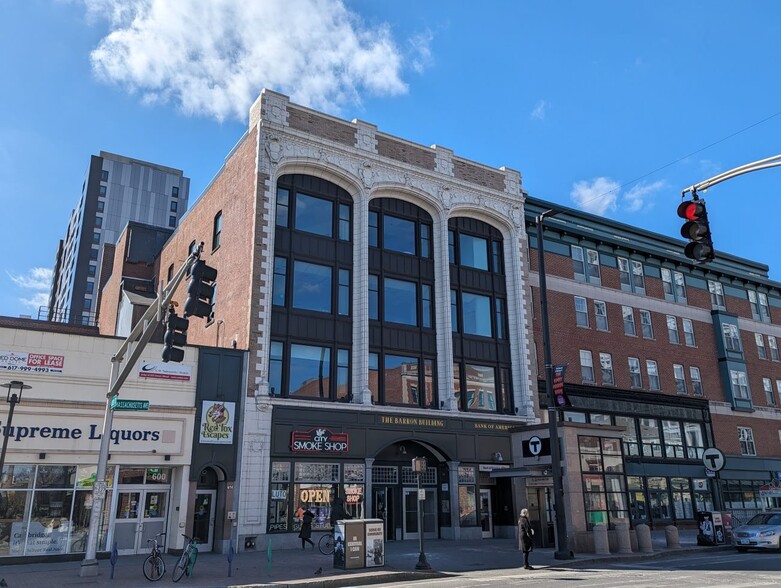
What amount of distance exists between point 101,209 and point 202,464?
86683 mm

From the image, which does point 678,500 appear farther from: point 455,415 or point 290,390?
point 290,390

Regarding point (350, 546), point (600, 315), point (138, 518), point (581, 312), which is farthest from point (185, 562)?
point (600, 315)

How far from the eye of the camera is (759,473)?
41.3 meters

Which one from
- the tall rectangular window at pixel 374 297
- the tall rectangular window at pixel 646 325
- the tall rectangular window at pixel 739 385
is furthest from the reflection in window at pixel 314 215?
the tall rectangular window at pixel 739 385

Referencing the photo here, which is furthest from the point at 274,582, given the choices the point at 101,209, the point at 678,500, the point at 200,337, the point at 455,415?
the point at 101,209

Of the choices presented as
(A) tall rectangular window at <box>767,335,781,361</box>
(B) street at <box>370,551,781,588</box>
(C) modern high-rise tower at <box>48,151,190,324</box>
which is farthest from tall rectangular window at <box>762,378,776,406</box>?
(C) modern high-rise tower at <box>48,151,190,324</box>

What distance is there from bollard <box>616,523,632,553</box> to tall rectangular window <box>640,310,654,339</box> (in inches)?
735

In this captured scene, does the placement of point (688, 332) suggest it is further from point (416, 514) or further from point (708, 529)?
point (416, 514)

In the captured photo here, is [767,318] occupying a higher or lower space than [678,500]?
higher

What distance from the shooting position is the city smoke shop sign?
80.3ft

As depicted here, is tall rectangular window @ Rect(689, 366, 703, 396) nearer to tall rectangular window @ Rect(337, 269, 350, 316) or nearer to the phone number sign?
tall rectangular window @ Rect(337, 269, 350, 316)

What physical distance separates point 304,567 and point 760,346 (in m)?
39.4

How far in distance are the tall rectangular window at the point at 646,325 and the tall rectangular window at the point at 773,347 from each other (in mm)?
12692

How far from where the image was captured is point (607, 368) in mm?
37281
